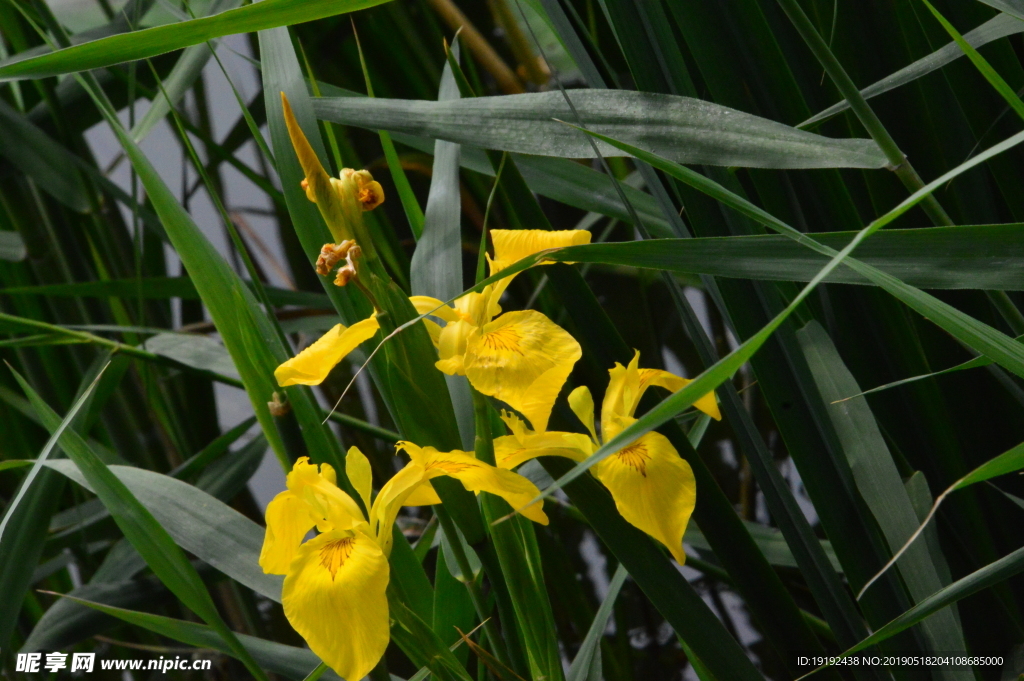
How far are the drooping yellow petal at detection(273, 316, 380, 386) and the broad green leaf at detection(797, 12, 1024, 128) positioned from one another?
0.60ft

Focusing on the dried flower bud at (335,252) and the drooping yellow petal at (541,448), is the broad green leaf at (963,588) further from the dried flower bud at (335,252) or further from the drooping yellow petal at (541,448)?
the dried flower bud at (335,252)

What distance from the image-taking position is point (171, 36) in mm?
231

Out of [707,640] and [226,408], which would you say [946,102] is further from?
[226,408]

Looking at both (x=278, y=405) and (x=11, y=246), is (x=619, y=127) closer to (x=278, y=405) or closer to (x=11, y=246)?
(x=278, y=405)

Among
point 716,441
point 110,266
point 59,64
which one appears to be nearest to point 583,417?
point 59,64

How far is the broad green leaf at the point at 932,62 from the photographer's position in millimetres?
261

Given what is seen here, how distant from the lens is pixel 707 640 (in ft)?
0.87

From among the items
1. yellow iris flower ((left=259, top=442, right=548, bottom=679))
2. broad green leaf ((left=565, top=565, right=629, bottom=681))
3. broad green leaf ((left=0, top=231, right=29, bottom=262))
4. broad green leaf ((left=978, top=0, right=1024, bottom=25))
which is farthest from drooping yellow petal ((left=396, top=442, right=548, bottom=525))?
broad green leaf ((left=0, top=231, right=29, bottom=262))

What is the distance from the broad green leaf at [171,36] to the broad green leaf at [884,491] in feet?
0.79

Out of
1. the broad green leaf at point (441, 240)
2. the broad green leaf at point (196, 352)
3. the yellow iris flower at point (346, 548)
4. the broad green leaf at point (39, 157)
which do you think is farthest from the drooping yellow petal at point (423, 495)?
the broad green leaf at point (39, 157)

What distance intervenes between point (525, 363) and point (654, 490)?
6cm

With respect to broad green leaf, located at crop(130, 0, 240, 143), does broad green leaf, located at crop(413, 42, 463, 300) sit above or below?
below

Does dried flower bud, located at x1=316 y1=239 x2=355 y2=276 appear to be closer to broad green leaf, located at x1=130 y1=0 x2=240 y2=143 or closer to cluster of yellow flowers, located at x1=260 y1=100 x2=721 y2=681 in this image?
cluster of yellow flowers, located at x1=260 y1=100 x2=721 y2=681

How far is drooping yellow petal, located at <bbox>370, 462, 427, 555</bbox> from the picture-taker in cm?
25
